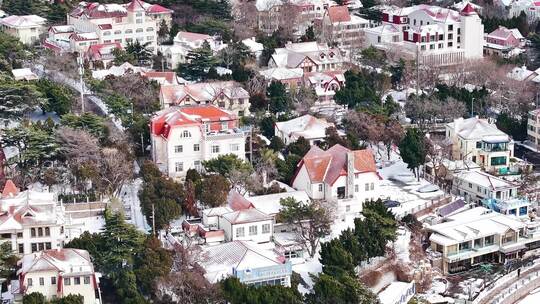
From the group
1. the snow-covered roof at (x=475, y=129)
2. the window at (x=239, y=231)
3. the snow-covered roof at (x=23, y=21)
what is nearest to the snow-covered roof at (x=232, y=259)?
the window at (x=239, y=231)

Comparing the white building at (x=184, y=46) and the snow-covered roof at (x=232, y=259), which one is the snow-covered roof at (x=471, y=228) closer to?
the snow-covered roof at (x=232, y=259)

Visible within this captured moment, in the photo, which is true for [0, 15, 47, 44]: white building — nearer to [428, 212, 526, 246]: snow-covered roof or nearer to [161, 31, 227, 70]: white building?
[161, 31, 227, 70]: white building

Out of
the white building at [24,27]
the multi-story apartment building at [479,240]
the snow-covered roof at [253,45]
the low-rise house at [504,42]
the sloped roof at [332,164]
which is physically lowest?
the multi-story apartment building at [479,240]

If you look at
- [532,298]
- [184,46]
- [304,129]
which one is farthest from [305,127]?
[184,46]

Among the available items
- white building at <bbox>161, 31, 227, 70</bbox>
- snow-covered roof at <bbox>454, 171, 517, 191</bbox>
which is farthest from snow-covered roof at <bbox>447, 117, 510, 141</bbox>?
white building at <bbox>161, 31, 227, 70</bbox>

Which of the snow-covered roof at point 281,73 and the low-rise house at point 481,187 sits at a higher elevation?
the snow-covered roof at point 281,73

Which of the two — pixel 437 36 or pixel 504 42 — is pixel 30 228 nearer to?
pixel 437 36

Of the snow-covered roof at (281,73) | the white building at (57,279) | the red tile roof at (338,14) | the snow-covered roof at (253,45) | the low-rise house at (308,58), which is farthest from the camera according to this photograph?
the red tile roof at (338,14)
